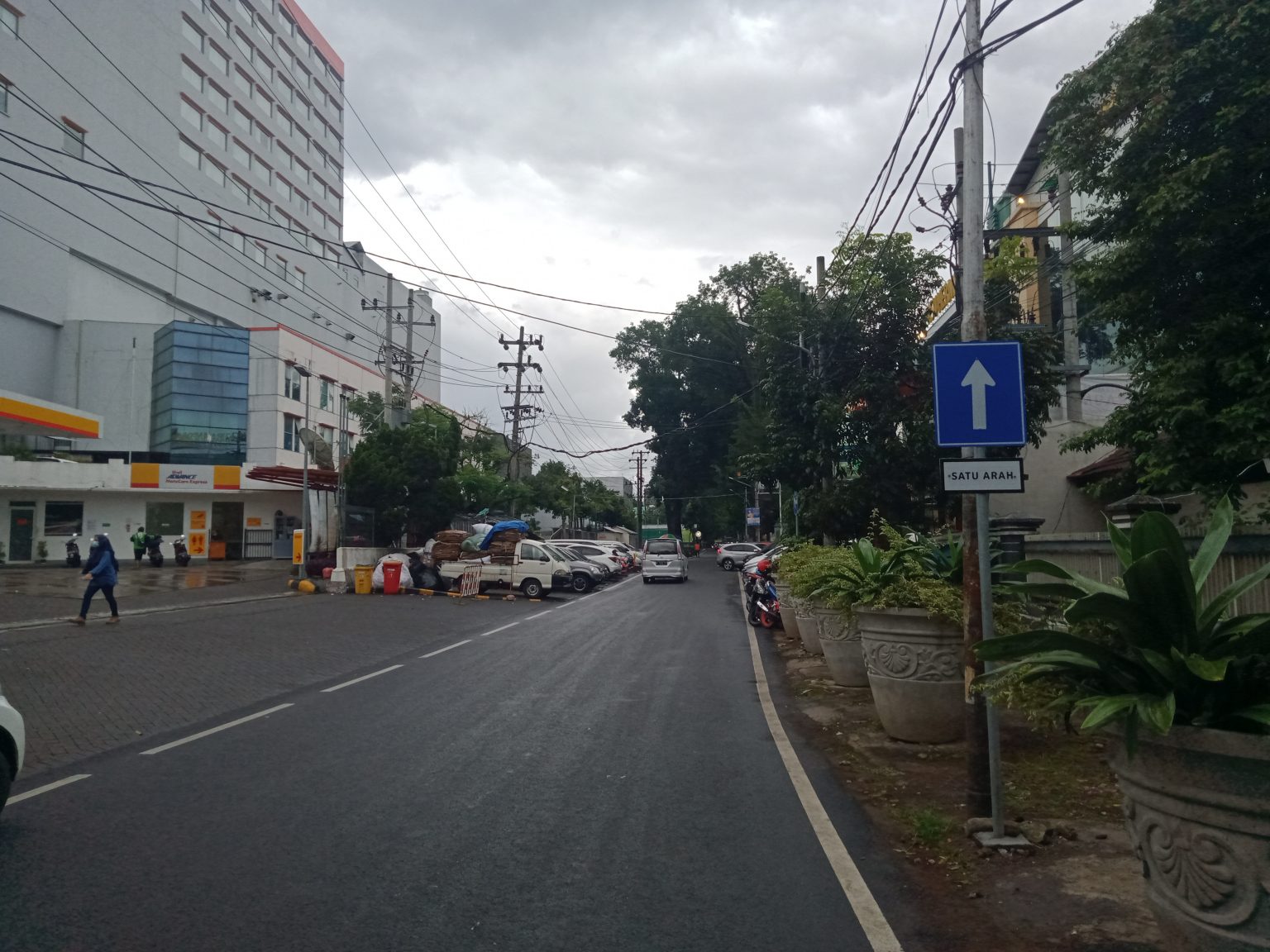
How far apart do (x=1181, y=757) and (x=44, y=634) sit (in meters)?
18.1

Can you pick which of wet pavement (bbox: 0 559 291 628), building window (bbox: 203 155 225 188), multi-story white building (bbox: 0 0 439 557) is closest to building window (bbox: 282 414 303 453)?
multi-story white building (bbox: 0 0 439 557)

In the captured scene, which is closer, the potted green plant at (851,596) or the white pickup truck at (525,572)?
the potted green plant at (851,596)

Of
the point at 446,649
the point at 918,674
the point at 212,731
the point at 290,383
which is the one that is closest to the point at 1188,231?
the point at 918,674

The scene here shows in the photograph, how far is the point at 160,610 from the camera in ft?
72.6

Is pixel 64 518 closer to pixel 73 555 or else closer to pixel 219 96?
pixel 73 555

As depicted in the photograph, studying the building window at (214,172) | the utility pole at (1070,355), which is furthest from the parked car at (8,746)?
the building window at (214,172)

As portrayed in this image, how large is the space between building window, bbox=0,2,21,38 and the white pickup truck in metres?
32.9

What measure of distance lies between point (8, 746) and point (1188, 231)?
35.5 feet

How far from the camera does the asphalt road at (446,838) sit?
4391mm

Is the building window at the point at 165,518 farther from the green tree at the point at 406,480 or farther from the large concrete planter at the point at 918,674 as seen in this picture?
the large concrete planter at the point at 918,674

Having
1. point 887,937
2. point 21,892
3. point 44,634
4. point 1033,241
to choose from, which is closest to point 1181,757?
point 887,937

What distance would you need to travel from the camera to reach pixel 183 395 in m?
45.2

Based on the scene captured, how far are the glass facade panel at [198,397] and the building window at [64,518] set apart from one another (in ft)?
16.2

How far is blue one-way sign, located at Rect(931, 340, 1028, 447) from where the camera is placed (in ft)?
19.7
